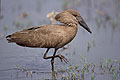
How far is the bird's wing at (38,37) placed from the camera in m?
6.35

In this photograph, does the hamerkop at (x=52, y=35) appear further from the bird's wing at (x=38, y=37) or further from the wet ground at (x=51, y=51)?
the wet ground at (x=51, y=51)

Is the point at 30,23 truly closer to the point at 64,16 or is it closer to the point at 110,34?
the point at 110,34

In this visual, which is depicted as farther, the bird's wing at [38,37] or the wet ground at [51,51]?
the wet ground at [51,51]

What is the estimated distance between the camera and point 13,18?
10961mm

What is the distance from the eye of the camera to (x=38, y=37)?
6.42 metres

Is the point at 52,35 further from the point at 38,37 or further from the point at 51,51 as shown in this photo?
the point at 51,51

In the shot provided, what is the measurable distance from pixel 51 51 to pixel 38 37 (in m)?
1.73

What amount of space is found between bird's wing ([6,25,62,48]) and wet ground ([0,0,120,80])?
1.76 feet

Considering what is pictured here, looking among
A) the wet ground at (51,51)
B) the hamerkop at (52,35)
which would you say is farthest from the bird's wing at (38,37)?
the wet ground at (51,51)

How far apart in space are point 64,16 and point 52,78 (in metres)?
1.38

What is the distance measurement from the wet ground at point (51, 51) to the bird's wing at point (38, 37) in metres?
0.54

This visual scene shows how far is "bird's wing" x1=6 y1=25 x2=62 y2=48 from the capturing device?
635 centimetres

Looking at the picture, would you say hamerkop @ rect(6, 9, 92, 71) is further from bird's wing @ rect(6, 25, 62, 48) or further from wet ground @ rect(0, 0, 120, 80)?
wet ground @ rect(0, 0, 120, 80)

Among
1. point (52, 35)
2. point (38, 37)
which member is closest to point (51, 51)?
point (38, 37)
